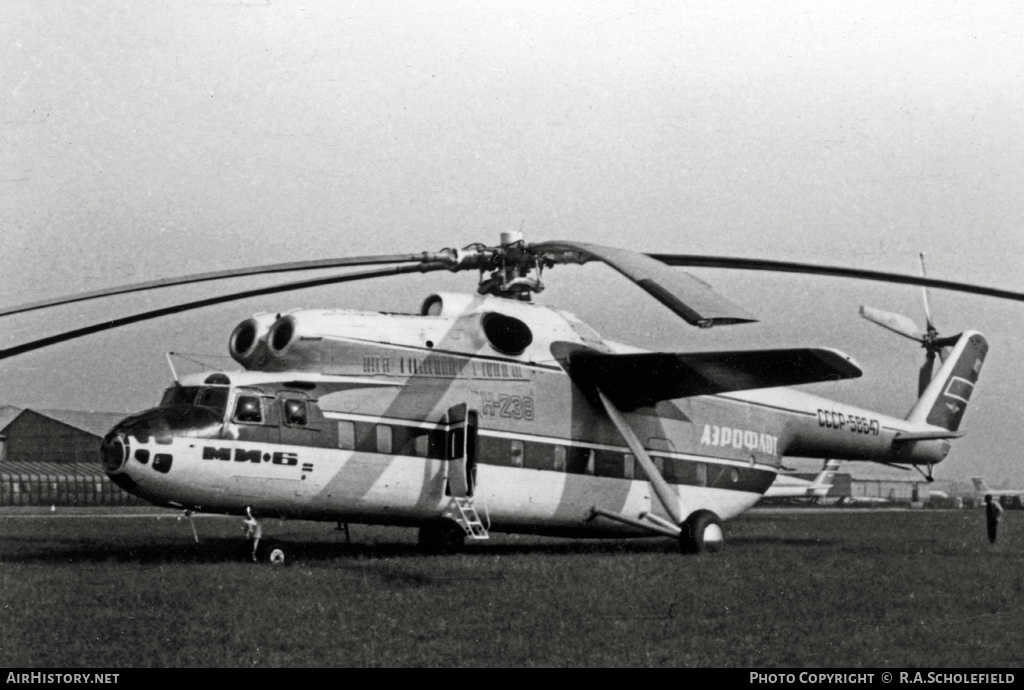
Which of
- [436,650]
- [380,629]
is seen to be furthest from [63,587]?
[436,650]

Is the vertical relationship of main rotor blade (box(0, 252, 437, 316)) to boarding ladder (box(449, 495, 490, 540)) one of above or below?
above

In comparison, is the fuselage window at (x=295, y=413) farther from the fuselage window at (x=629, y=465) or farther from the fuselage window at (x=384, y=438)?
the fuselage window at (x=629, y=465)

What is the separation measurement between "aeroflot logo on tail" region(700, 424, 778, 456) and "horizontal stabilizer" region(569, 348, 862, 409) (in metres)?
1.49

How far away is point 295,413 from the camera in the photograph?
15.0m

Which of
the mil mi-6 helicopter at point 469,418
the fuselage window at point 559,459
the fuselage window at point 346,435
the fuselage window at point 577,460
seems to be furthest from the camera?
the fuselage window at point 577,460

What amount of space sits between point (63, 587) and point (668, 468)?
10453 millimetres

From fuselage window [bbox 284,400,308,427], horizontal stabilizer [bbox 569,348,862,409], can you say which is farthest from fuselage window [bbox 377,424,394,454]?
horizontal stabilizer [bbox 569,348,862,409]

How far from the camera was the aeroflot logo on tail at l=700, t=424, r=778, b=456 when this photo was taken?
19.9 m

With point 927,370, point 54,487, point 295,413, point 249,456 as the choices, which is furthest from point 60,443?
point 249,456

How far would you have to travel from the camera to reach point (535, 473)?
56.9 feet

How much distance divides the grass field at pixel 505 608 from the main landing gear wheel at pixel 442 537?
50cm

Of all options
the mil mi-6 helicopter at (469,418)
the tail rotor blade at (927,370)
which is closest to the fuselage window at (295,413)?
the mil mi-6 helicopter at (469,418)

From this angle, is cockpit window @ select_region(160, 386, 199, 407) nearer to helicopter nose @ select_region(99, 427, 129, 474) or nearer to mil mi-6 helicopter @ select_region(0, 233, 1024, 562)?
mil mi-6 helicopter @ select_region(0, 233, 1024, 562)

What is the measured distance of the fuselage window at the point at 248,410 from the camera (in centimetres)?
1458
